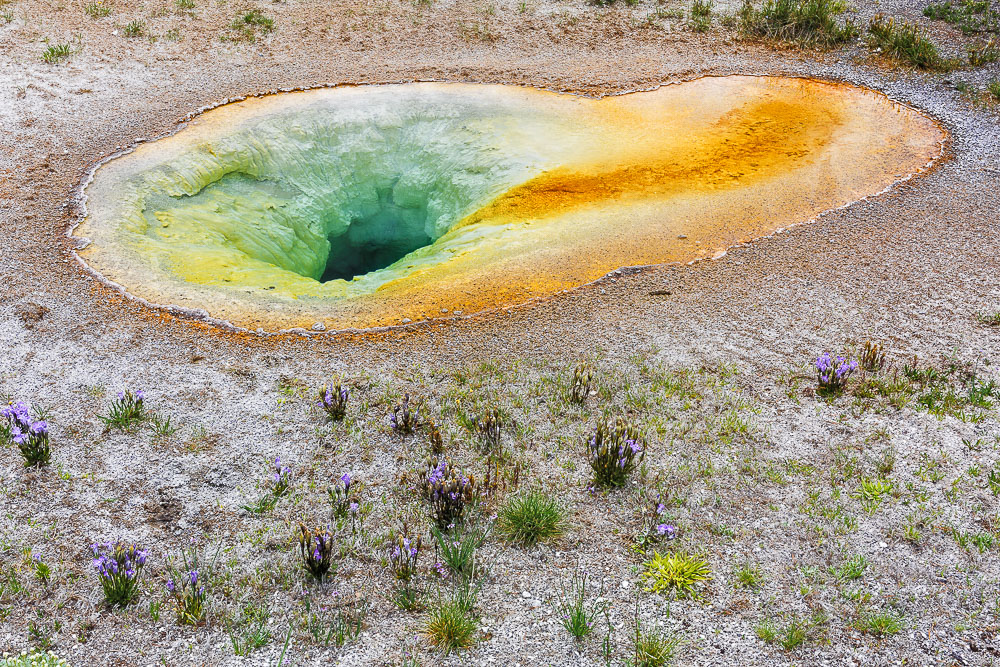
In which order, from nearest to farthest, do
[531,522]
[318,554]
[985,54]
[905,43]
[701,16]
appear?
[318,554], [531,522], [985,54], [905,43], [701,16]

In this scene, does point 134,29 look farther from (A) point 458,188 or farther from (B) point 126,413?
(B) point 126,413

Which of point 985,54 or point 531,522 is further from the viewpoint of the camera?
point 985,54

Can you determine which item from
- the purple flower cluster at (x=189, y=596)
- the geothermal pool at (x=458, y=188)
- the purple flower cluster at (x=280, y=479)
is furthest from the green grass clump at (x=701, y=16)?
the purple flower cluster at (x=189, y=596)

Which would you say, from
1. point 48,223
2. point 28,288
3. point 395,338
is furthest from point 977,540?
point 48,223

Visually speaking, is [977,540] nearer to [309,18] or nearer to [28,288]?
[28,288]

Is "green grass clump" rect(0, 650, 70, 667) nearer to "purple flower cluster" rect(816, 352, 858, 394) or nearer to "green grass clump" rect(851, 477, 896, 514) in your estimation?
"green grass clump" rect(851, 477, 896, 514)

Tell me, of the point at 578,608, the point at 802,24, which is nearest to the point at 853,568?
the point at 578,608

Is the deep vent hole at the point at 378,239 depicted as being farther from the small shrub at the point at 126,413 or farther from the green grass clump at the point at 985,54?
Answer: the green grass clump at the point at 985,54
